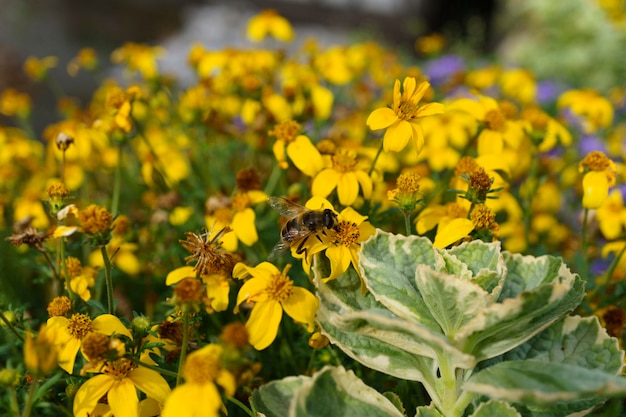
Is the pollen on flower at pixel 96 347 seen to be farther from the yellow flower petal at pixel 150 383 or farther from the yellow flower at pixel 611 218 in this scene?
the yellow flower at pixel 611 218

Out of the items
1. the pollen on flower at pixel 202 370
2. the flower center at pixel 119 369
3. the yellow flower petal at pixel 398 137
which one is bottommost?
the flower center at pixel 119 369

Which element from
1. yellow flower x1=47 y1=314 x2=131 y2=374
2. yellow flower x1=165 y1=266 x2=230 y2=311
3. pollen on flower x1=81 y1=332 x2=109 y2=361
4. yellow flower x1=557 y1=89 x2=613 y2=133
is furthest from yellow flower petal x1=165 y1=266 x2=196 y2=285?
yellow flower x1=557 y1=89 x2=613 y2=133

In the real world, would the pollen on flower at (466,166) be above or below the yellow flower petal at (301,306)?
above

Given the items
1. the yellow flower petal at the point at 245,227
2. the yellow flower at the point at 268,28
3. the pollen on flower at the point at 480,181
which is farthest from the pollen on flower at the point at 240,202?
the yellow flower at the point at 268,28

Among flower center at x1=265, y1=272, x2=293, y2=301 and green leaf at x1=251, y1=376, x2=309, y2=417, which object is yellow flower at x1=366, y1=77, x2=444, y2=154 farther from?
green leaf at x1=251, y1=376, x2=309, y2=417

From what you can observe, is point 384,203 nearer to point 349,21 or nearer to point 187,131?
point 187,131

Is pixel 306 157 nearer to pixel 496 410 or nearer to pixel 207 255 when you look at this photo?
pixel 207 255

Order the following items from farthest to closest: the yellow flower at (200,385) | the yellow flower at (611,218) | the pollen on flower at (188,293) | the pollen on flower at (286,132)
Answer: the yellow flower at (611,218), the pollen on flower at (286,132), the pollen on flower at (188,293), the yellow flower at (200,385)

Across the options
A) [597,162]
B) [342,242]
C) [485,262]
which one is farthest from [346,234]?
[597,162]
